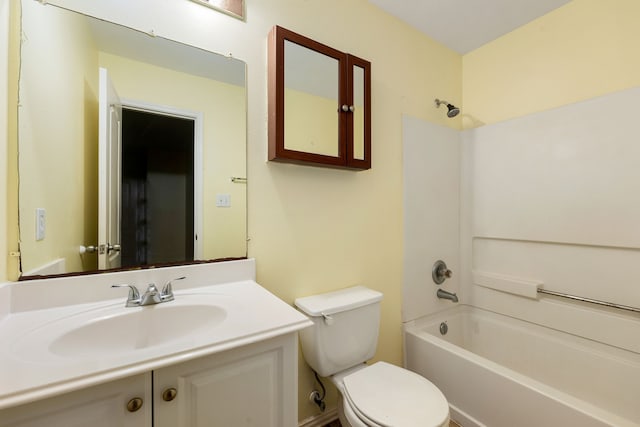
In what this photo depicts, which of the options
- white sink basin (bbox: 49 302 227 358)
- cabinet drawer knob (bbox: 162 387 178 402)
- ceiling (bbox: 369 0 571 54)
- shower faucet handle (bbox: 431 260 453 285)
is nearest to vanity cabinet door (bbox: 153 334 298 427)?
cabinet drawer knob (bbox: 162 387 178 402)

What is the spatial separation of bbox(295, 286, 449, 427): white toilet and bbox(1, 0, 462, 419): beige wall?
17cm

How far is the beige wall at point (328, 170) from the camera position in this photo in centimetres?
120

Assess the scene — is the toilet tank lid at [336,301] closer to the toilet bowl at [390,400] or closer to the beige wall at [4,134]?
the toilet bowl at [390,400]

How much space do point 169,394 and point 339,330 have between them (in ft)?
2.58

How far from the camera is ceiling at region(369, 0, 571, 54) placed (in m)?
1.64

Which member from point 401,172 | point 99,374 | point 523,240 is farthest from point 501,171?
point 99,374

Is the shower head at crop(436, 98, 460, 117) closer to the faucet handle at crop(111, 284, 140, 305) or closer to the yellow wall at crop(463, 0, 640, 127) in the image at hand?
the yellow wall at crop(463, 0, 640, 127)

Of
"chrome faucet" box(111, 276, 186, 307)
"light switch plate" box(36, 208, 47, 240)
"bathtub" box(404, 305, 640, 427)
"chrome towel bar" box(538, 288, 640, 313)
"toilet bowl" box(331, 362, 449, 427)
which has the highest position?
"light switch plate" box(36, 208, 47, 240)

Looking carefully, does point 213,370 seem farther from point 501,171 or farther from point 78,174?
point 501,171

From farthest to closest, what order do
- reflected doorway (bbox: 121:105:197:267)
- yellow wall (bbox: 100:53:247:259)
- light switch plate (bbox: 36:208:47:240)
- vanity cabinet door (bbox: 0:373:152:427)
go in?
yellow wall (bbox: 100:53:247:259) < reflected doorway (bbox: 121:105:197:267) < light switch plate (bbox: 36:208:47:240) < vanity cabinet door (bbox: 0:373:152:427)

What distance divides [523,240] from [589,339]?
62 centimetres

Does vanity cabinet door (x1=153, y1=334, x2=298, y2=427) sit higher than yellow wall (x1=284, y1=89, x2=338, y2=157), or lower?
lower

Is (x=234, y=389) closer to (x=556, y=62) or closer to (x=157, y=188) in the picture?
(x=157, y=188)

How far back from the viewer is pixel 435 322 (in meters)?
1.89
